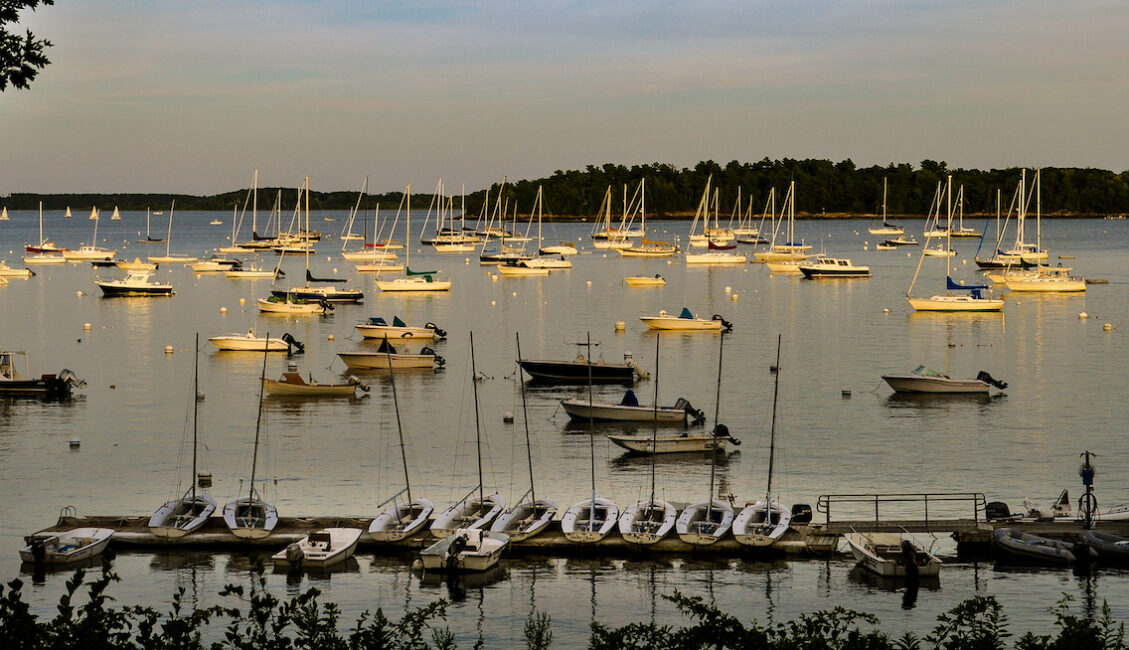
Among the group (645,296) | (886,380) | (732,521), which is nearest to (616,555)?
(732,521)

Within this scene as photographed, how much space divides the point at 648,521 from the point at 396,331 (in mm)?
49690

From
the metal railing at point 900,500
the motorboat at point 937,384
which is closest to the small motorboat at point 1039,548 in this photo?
the metal railing at point 900,500

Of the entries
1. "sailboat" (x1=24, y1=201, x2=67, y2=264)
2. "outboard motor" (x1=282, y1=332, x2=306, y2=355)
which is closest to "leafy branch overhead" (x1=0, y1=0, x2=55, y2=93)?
"outboard motor" (x1=282, y1=332, x2=306, y2=355)

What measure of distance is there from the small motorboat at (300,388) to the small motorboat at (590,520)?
26.8 metres

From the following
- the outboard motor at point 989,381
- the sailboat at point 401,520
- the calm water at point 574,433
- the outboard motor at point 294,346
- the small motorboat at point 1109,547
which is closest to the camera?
the calm water at point 574,433

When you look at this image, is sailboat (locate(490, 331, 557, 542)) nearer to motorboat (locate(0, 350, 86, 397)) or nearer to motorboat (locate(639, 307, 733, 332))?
motorboat (locate(0, 350, 86, 397))

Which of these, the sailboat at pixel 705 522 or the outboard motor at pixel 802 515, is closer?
the sailboat at pixel 705 522

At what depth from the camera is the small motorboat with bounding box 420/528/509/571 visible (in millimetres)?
35000

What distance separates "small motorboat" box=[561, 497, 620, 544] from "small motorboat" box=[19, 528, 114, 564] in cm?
1223

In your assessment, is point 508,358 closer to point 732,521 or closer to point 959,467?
point 959,467

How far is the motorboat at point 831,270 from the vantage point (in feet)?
469

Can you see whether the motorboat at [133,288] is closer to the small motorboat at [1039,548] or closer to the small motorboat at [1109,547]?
the small motorboat at [1039,548]

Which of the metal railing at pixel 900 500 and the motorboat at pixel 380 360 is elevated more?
the motorboat at pixel 380 360

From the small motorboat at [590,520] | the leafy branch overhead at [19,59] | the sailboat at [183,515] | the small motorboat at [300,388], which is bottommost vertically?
the sailboat at [183,515]
